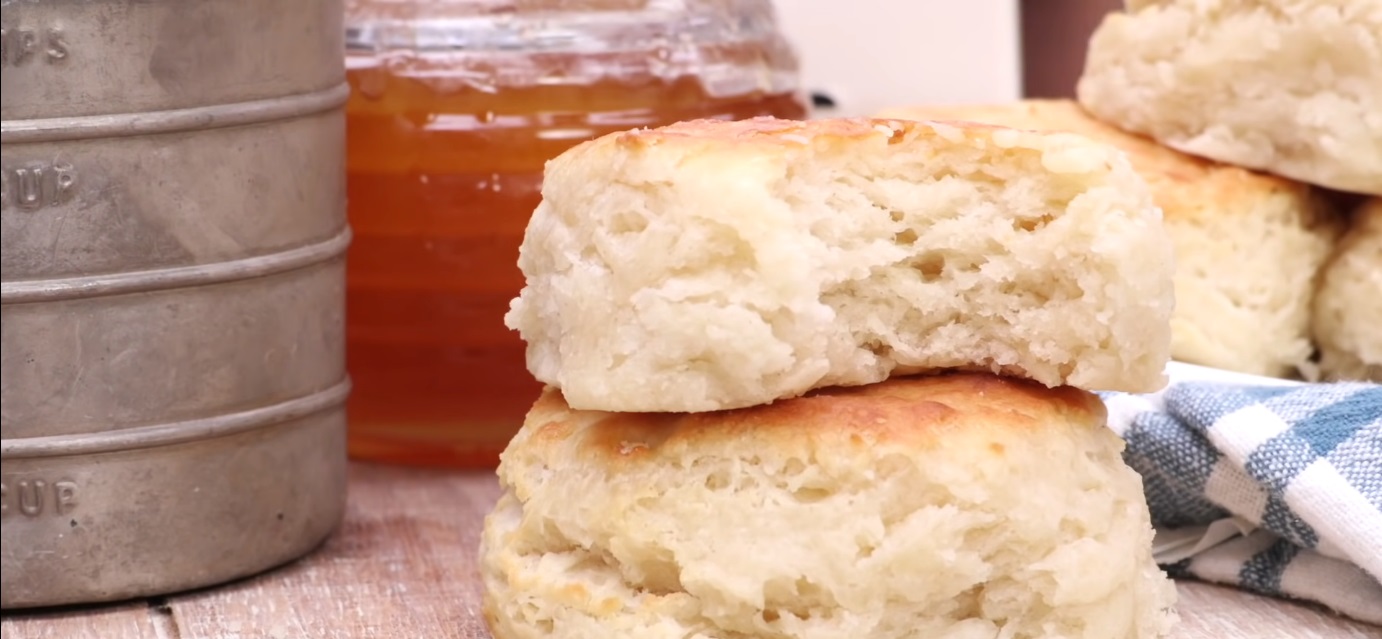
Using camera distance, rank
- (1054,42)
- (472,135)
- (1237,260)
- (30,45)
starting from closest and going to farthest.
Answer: (30,45)
(1237,260)
(472,135)
(1054,42)

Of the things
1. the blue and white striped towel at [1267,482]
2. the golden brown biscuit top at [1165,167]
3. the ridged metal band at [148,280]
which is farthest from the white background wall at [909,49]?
the ridged metal band at [148,280]

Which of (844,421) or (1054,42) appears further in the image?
(1054,42)

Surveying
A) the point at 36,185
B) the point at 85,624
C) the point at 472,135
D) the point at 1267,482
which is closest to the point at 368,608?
the point at 85,624

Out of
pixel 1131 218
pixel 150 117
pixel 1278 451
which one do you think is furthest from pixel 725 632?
pixel 150 117

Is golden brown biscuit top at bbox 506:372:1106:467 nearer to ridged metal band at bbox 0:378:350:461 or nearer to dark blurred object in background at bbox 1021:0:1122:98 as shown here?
ridged metal band at bbox 0:378:350:461

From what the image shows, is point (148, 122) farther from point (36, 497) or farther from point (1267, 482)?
point (1267, 482)

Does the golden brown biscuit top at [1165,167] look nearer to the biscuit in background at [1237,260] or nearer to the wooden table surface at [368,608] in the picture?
the biscuit in background at [1237,260]

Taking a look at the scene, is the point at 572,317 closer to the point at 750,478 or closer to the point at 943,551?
the point at 750,478
